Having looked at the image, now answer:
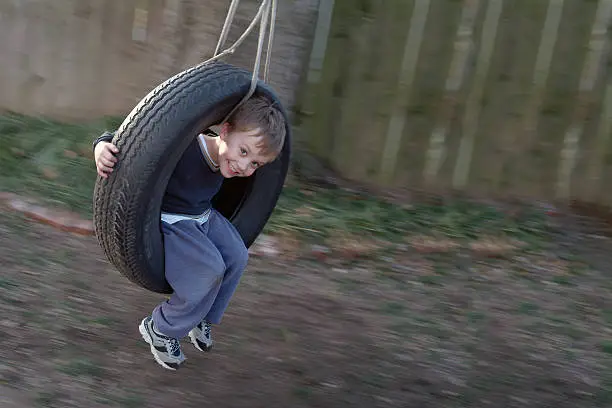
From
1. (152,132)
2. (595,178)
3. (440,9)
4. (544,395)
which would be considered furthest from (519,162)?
(152,132)

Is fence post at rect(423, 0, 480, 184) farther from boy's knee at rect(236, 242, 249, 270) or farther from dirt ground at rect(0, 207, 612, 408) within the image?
boy's knee at rect(236, 242, 249, 270)

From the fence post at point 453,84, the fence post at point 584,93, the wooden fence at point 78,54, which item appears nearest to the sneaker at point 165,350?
the fence post at point 453,84

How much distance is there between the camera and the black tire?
2.70 m

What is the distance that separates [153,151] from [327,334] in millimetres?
1453

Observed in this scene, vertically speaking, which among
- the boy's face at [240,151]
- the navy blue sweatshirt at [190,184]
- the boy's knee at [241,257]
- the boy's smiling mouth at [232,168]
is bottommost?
the boy's knee at [241,257]

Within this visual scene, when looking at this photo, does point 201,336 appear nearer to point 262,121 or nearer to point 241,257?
point 241,257

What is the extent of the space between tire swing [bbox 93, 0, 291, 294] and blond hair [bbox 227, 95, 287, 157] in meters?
0.04

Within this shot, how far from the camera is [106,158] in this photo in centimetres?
271

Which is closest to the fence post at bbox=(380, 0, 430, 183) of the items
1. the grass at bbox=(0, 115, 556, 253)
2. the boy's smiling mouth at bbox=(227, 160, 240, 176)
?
the grass at bbox=(0, 115, 556, 253)

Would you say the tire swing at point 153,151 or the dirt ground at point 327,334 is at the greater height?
the tire swing at point 153,151

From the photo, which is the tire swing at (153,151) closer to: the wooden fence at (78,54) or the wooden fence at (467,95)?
the wooden fence at (467,95)

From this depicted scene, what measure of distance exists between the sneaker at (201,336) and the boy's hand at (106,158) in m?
0.88

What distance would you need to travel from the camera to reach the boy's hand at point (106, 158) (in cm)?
271

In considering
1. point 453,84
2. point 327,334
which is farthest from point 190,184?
point 453,84
